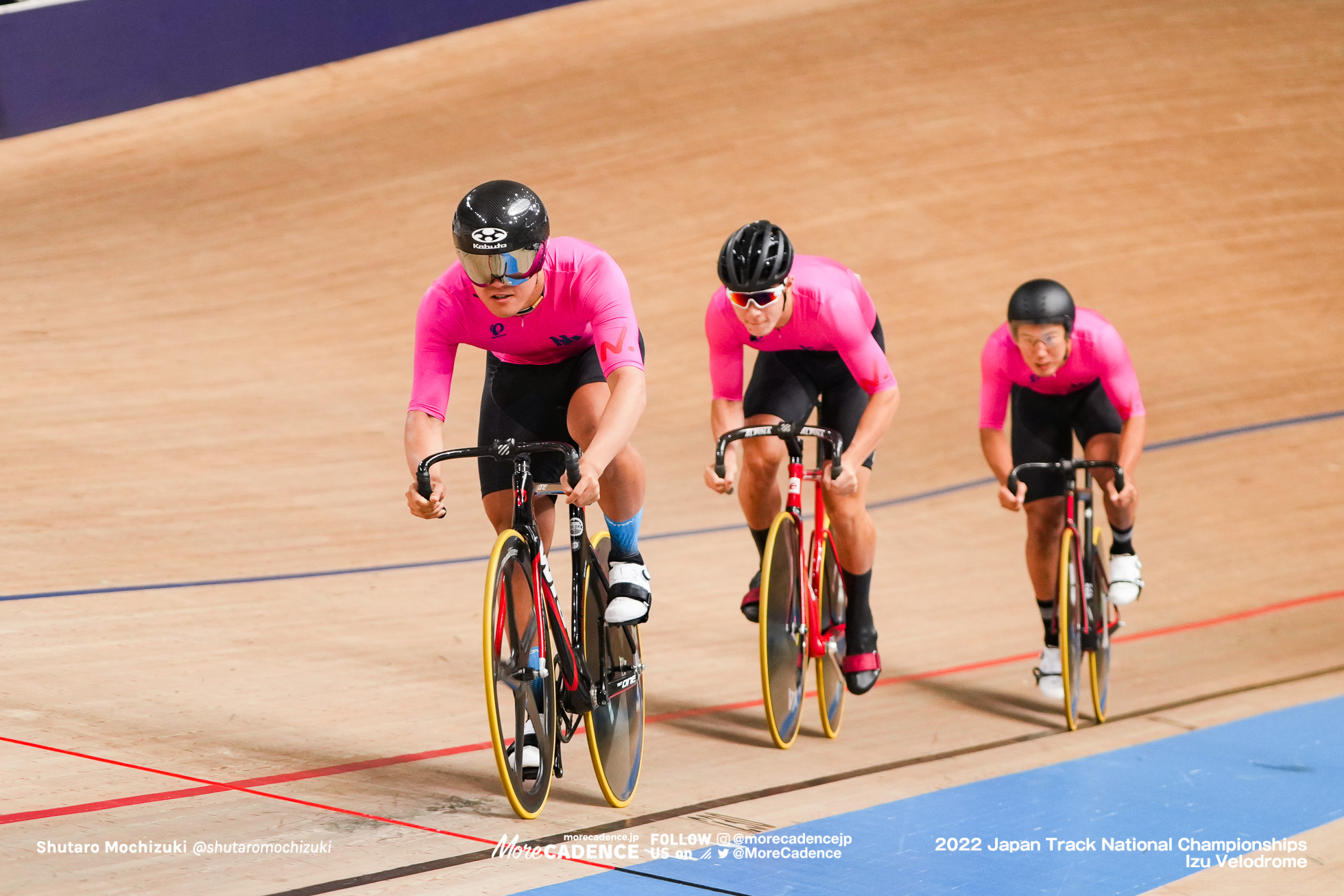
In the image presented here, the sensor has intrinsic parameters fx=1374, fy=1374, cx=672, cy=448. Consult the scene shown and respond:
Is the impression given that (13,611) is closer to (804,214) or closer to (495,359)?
(495,359)

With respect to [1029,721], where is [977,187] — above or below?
above

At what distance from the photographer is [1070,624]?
344 cm

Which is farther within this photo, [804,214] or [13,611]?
[804,214]

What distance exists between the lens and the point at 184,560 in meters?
4.36

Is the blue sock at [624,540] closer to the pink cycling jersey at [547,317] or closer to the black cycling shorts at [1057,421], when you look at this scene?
the pink cycling jersey at [547,317]

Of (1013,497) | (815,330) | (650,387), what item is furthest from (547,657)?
(650,387)

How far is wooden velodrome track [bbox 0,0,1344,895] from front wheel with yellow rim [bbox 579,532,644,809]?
10cm

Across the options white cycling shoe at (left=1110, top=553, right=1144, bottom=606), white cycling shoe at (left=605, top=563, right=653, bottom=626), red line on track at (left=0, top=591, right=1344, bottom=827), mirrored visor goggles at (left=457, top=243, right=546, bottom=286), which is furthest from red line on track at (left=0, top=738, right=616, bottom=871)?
white cycling shoe at (left=1110, top=553, right=1144, bottom=606)

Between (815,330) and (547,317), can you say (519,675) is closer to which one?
(547,317)

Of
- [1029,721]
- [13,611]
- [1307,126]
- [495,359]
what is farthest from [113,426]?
[1307,126]

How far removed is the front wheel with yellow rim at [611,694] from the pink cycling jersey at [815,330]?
0.76 metres

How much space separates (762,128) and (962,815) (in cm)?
769

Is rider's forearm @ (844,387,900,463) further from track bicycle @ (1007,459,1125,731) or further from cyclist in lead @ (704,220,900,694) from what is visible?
track bicycle @ (1007,459,1125,731)

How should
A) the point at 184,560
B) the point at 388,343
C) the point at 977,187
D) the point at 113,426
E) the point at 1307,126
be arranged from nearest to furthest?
the point at 184,560 → the point at 113,426 → the point at 388,343 → the point at 977,187 → the point at 1307,126
